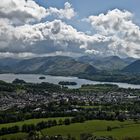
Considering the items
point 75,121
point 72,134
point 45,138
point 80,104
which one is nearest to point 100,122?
point 75,121

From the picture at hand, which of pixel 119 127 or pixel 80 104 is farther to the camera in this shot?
pixel 80 104

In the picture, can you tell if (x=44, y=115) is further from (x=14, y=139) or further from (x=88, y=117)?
(x=14, y=139)

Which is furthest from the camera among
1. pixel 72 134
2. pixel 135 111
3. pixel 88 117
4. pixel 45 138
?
pixel 135 111

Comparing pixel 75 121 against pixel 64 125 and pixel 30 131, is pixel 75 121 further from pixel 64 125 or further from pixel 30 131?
pixel 30 131

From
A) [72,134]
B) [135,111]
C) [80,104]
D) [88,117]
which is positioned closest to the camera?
[72,134]

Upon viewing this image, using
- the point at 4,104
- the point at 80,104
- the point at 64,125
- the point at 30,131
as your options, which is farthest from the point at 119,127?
the point at 4,104

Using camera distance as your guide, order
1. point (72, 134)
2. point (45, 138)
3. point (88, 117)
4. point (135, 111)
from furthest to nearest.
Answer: point (135, 111), point (88, 117), point (72, 134), point (45, 138)
